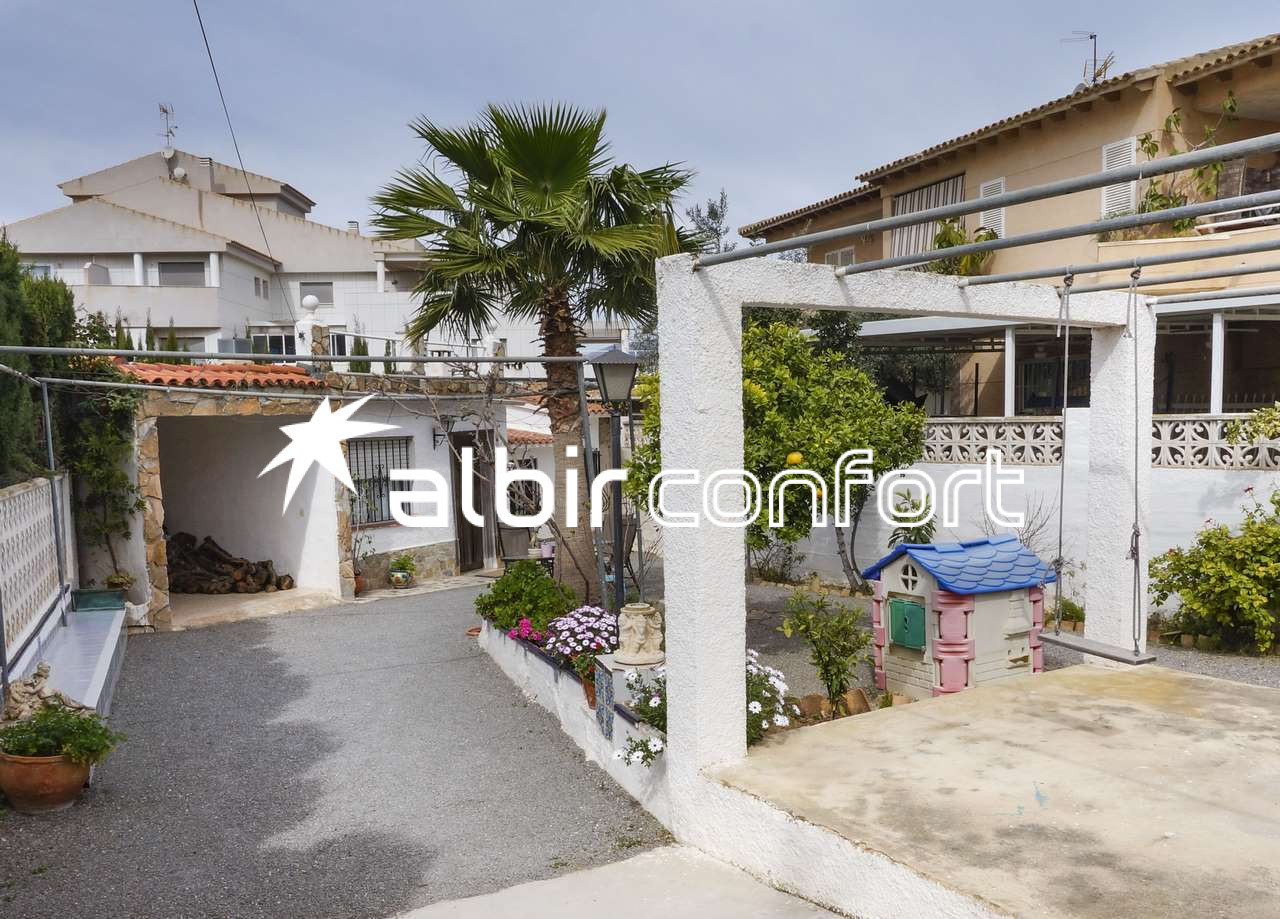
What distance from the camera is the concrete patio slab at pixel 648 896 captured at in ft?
13.7

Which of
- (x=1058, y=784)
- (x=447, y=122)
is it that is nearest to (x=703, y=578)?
(x=1058, y=784)

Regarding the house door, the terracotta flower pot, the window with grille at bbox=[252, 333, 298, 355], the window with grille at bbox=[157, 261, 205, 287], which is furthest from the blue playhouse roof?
the window with grille at bbox=[157, 261, 205, 287]

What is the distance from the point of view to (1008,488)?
40.6 ft

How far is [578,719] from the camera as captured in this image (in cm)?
770

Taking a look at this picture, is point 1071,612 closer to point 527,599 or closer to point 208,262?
point 527,599

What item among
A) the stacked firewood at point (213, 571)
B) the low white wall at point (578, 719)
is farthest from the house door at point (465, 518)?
the low white wall at point (578, 719)

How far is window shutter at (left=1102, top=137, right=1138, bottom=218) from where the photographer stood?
1384 centimetres

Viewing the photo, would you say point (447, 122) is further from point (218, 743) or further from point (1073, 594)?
point (1073, 594)

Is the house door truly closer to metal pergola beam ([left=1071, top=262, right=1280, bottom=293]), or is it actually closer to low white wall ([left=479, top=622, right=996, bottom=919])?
low white wall ([left=479, top=622, right=996, bottom=919])

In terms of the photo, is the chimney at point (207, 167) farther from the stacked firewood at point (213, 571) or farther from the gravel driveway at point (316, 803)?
the gravel driveway at point (316, 803)

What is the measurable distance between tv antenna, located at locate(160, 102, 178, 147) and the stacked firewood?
21.7m

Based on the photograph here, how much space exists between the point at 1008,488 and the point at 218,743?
10511 millimetres

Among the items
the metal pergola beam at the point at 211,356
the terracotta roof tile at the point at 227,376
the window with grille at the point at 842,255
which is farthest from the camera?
the window with grille at the point at 842,255

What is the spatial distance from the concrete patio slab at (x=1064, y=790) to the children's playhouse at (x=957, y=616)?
0.66 m
